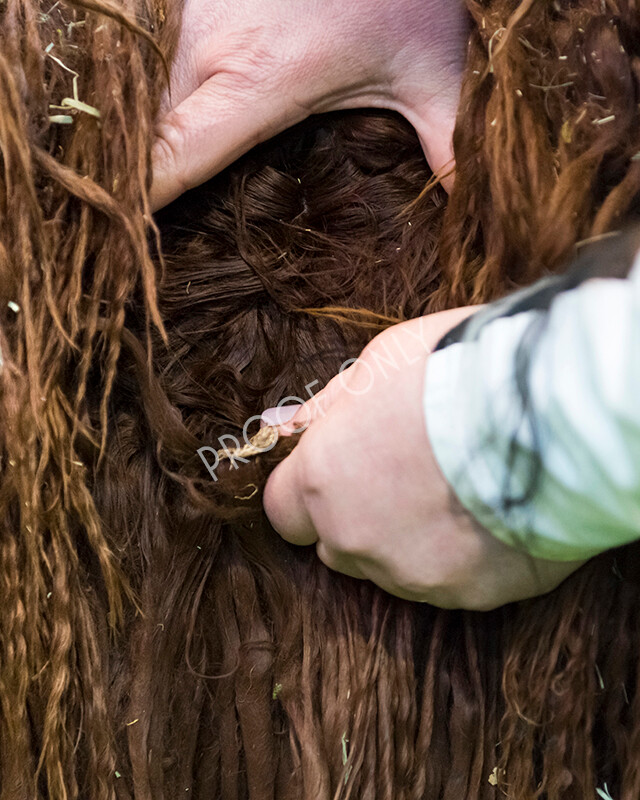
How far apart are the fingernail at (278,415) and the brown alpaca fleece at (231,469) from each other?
14mm

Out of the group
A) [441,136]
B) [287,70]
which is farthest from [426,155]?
[287,70]

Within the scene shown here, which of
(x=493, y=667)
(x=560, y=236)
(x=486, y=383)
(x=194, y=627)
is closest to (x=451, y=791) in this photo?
(x=493, y=667)

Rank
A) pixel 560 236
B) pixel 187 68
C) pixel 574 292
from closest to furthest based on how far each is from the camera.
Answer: pixel 574 292 < pixel 560 236 < pixel 187 68

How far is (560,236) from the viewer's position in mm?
631

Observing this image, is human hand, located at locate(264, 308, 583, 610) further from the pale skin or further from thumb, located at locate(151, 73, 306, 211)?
thumb, located at locate(151, 73, 306, 211)

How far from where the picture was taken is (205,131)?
27.4 inches

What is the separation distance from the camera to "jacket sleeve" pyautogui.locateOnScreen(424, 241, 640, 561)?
43 centimetres

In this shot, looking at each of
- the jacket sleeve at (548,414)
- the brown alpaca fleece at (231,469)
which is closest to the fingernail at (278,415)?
the brown alpaca fleece at (231,469)

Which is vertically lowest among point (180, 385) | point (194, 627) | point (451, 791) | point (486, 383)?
point (451, 791)

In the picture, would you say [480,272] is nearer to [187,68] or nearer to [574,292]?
[574,292]

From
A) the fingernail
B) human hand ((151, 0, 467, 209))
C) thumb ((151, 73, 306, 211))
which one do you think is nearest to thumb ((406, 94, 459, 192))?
human hand ((151, 0, 467, 209))

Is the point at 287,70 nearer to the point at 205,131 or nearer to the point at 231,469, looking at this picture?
the point at 205,131

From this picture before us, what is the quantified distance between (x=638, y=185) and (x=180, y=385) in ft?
1.64

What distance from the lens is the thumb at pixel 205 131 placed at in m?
0.69
